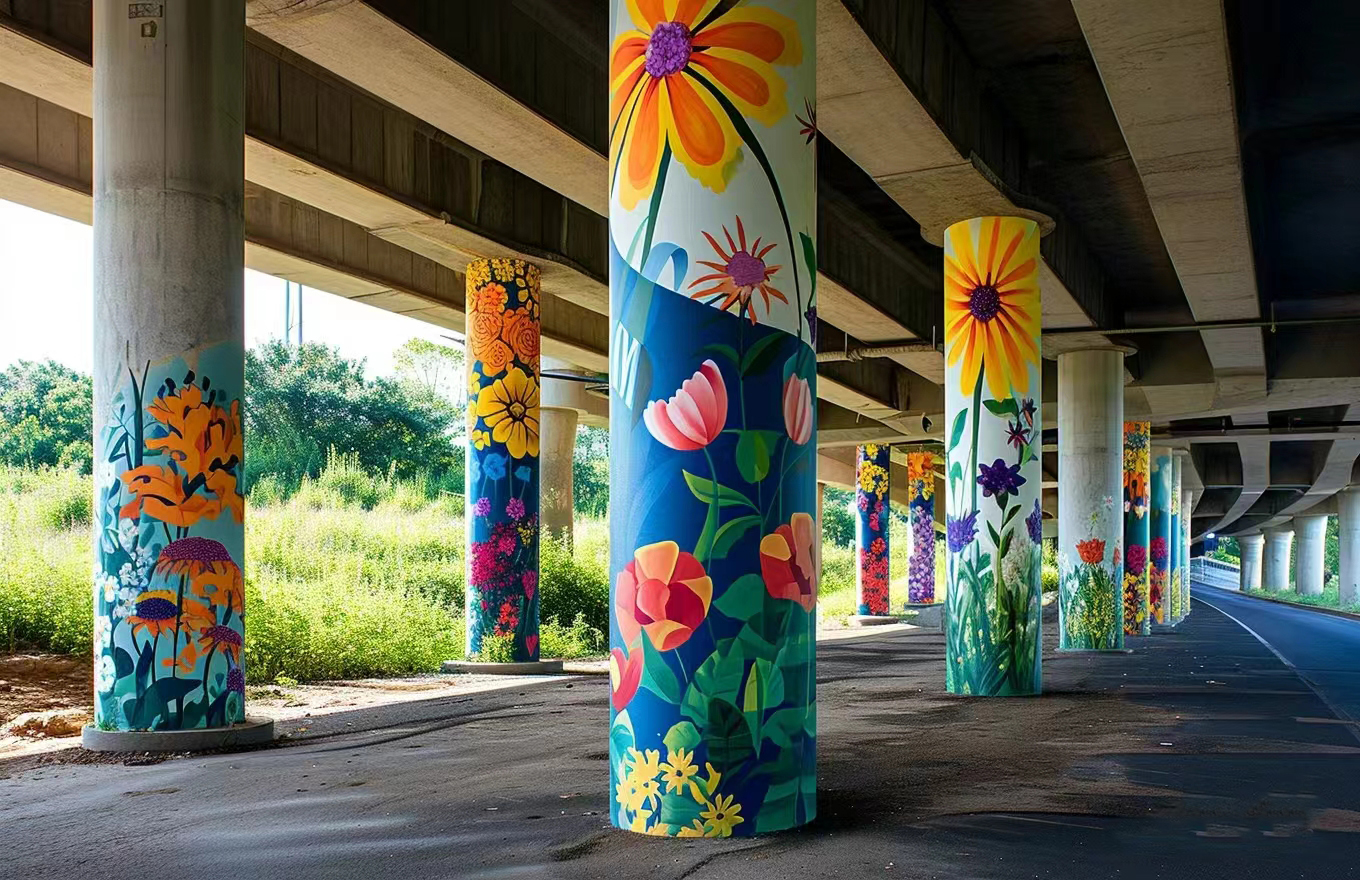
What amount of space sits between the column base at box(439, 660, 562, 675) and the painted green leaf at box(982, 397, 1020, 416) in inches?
259

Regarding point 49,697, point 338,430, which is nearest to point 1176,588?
point 338,430

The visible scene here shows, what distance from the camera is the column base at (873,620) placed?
37.1 m

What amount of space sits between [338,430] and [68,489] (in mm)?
24055

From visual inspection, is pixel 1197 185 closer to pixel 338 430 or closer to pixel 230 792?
pixel 230 792

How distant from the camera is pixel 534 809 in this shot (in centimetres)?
716

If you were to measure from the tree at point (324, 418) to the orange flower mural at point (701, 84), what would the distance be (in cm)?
4070

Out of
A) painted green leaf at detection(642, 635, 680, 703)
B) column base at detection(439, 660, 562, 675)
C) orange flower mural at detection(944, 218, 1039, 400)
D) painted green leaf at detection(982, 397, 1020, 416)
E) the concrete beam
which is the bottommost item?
column base at detection(439, 660, 562, 675)

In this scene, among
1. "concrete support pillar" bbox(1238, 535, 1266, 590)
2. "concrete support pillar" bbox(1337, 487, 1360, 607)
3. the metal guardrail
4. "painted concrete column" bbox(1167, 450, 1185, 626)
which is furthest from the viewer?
the metal guardrail

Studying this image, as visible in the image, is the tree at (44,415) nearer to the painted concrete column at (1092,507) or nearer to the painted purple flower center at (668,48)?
the painted concrete column at (1092,507)

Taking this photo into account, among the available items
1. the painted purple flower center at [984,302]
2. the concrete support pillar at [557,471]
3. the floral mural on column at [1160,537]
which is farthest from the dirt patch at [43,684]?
the floral mural on column at [1160,537]

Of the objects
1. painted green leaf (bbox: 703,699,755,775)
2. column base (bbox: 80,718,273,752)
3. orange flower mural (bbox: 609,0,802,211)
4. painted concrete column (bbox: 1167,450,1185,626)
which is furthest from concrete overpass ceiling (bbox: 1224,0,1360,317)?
painted concrete column (bbox: 1167,450,1185,626)

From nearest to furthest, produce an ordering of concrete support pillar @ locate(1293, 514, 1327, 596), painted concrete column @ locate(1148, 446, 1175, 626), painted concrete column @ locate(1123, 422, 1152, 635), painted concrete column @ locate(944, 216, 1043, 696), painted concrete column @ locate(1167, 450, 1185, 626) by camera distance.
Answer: painted concrete column @ locate(944, 216, 1043, 696), painted concrete column @ locate(1123, 422, 1152, 635), painted concrete column @ locate(1148, 446, 1175, 626), painted concrete column @ locate(1167, 450, 1185, 626), concrete support pillar @ locate(1293, 514, 1327, 596)

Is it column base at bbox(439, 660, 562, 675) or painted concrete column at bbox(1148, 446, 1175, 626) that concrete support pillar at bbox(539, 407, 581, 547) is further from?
painted concrete column at bbox(1148, 446, 1175, 626)

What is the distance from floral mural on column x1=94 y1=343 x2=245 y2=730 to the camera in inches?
368
